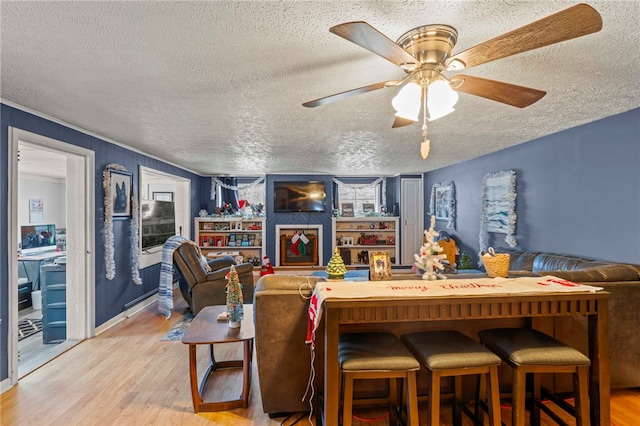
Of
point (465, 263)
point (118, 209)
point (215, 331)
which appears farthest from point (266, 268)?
point (215, 331)

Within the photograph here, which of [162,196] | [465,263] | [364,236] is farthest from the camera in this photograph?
[364,236]

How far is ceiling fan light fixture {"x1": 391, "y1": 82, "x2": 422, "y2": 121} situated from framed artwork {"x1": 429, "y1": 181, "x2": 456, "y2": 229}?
4.84 m

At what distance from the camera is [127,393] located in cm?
247

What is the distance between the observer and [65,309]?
365 centimetres

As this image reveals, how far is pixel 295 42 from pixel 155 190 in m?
6.30

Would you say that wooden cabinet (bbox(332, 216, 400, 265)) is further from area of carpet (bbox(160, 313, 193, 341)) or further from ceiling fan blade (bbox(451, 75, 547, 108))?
ceiling fan blade (bbox(451, 75, 547, 108))

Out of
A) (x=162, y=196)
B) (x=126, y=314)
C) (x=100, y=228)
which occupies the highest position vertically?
(x=162, y=196)

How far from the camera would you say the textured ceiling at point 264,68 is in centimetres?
141

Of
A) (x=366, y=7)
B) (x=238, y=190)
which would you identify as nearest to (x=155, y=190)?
(x=238, y=190)

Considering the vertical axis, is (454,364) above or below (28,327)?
above

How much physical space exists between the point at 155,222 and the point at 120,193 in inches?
57.3

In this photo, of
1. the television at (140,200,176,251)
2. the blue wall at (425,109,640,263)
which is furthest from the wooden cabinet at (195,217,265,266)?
the blue wall at (425,109,640,263)

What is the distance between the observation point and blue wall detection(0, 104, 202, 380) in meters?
2.48

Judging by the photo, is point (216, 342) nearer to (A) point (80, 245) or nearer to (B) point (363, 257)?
(A) point (80, 245)
